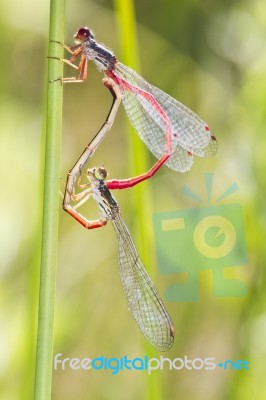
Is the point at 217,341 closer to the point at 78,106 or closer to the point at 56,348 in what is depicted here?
the point at 56,348

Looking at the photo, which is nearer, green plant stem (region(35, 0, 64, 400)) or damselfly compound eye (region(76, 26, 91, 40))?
green plant stem (region(35, 0, 64, 400))

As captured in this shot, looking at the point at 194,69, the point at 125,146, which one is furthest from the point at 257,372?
the point at 194,69
